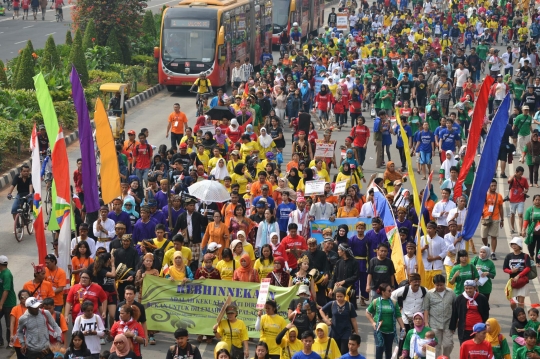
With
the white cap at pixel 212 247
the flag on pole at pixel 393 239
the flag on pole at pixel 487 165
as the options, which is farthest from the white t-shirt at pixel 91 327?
the flag on pole at pixel 487 165

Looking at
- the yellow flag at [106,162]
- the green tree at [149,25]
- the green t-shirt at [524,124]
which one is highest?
the yellow flag at [106,162]

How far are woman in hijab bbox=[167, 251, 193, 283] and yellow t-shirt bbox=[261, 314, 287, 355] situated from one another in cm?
221

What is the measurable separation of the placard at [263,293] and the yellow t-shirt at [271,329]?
0.28 meters

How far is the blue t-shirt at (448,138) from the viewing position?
24.5 m

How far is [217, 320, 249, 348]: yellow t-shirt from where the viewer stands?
13617 mm

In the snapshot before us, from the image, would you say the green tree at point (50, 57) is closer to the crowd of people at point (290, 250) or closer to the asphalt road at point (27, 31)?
the crowd of people at point (290, 250)

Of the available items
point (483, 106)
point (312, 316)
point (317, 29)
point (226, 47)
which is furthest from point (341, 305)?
point (317, 29)

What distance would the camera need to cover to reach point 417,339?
13102 mm

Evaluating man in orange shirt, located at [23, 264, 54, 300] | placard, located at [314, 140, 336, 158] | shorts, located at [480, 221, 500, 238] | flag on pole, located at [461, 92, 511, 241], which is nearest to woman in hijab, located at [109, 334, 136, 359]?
man in orange shirt, located at [23, 264, 54, 300]

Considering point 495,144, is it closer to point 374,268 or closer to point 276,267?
point 374,268

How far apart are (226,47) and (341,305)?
23.7 meters

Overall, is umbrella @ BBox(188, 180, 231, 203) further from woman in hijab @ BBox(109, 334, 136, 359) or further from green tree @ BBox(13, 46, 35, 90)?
green tree @ BBox(13, 46, 35, 90)

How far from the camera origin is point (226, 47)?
36.9m

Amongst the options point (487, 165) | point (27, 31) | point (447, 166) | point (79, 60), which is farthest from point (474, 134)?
point (27, 31)
